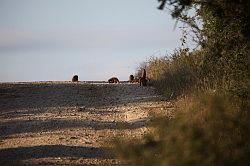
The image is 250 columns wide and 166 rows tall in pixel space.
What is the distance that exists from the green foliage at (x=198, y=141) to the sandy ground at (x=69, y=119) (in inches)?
61.7

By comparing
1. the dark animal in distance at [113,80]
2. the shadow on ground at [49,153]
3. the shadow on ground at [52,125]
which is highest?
the dark animal in distance at [113,80]

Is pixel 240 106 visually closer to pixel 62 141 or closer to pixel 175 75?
pixel 62 141

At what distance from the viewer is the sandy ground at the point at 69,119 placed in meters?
9.02

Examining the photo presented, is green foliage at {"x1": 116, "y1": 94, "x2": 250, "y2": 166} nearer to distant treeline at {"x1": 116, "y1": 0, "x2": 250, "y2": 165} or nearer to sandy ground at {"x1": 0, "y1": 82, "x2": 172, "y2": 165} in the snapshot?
distant treeline at {"x1": 116, "y1": 0, "x2": 250, "y2": 165}

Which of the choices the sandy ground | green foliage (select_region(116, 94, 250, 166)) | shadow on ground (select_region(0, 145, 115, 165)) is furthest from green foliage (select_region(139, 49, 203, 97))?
green foliage (select_region(116, 94, 250, 166))

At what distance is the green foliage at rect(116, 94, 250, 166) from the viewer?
5.67 metres

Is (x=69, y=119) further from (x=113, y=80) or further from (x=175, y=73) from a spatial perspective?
(x=113, y=80)

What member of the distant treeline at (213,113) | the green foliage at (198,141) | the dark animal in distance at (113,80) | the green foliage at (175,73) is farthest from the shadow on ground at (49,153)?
the dark animal in distance at (113,80)

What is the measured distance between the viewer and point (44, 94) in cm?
1916

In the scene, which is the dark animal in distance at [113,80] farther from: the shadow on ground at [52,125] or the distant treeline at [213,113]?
the shadow on ground at [52,125]

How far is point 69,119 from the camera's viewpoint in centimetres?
1349

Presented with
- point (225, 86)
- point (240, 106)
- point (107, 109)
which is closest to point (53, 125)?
point (107, 109)

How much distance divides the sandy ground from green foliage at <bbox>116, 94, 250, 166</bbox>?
1568 millimetres

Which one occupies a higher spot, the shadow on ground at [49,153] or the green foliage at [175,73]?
the green foliage at [175,73]
